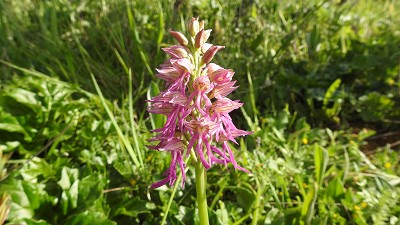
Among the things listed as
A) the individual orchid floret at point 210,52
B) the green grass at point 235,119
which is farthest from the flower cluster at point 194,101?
the green grass at point 235,119

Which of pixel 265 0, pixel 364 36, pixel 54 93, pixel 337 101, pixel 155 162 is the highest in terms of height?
pixel 265 0

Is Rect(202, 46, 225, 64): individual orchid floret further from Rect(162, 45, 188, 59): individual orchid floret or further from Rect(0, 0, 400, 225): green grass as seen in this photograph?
Rect(0, 0, 400, 225): green grass

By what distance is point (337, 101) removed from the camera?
8.68 feet

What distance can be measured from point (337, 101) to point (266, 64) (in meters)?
0.51

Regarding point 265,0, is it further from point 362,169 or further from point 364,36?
point 362,169

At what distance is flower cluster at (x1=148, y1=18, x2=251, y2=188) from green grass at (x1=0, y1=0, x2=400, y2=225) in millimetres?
391

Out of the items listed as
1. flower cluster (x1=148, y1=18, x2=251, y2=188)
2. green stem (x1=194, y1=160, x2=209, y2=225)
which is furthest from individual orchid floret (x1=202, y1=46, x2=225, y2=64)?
green stem (x1=194, y1=160, x2=209, y2=225)

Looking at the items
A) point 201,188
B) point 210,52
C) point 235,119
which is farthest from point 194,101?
point 235,119

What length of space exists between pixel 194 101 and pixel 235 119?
5.28ft

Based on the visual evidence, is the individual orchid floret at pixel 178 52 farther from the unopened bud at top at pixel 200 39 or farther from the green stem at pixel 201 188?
the green stem at pixel 201 188

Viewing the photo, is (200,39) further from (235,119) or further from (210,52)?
(235,119)

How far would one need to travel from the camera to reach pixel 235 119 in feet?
8.76

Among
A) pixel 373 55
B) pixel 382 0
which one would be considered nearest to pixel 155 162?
pixel 373 55

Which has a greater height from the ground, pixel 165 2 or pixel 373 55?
pixel 165 2
